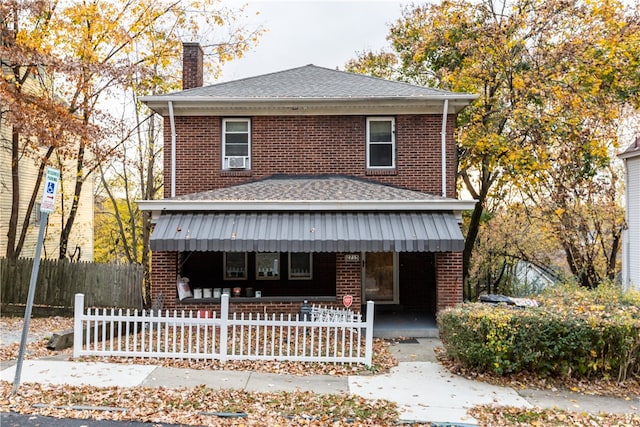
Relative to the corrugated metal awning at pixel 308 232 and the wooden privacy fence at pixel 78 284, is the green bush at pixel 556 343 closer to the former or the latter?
the corrugated metal awning at pixel 308 232

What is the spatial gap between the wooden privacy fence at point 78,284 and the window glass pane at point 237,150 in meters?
4.33

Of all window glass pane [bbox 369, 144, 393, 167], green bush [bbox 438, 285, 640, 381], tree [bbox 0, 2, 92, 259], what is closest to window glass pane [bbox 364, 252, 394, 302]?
window glass pane [bbox 369, 144, 393, 167]

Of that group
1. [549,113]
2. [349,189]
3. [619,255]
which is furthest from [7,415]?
[619,255]

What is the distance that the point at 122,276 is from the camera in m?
13.7

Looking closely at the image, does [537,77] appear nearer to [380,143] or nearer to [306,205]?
[380,143]

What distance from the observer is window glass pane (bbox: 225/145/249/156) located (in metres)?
14.1

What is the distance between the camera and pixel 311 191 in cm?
1241

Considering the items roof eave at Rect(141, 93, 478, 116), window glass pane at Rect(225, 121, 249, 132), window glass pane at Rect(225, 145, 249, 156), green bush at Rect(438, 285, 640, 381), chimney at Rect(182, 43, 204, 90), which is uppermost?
chimney at Rect(182, 43, 204, 90)

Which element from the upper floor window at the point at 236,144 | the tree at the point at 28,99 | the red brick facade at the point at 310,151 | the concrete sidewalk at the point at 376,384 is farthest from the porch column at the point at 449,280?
the tree at the point at 28,99

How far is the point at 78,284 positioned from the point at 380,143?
9.95m

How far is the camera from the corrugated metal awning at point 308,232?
1099cm

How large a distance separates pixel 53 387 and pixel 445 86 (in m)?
16.4

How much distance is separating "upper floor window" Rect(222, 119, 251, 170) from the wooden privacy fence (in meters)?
4.19

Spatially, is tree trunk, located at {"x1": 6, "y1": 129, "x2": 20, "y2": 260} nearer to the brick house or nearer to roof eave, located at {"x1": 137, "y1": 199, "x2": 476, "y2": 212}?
the brick house
